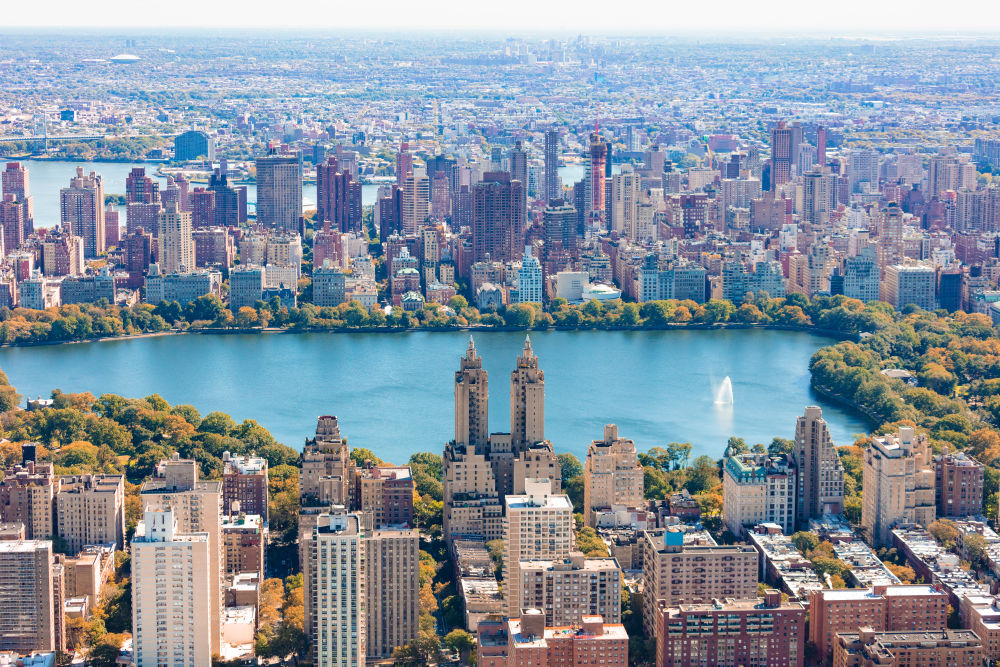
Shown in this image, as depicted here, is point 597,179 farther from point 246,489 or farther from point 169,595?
point 169,595

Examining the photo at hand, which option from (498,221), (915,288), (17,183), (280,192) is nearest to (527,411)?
(915,288)

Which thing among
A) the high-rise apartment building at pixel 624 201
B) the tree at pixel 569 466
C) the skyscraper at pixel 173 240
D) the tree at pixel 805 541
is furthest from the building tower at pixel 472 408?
the high-rise apartment building at pixel 624 201

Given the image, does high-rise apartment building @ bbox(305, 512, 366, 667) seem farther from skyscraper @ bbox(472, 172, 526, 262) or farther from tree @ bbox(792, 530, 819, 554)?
skyscraper @ bbox(472, 172, 526, 262)

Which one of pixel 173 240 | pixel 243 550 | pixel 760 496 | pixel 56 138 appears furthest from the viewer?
pixel 56 138

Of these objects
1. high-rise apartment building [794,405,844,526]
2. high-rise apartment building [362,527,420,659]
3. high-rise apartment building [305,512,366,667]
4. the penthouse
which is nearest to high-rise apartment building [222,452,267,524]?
high-rise apartment building [362,527,420,659]

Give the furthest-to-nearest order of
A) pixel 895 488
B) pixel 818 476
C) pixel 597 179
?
pixel 597 179, pixel 818 476, pixel 895 488

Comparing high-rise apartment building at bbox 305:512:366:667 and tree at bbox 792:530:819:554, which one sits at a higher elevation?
high-rise apartment building at bbox 305:512:366:667

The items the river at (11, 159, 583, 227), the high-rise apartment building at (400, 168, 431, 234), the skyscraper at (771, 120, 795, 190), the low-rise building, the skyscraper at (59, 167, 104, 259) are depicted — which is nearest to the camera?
the low-rise building
